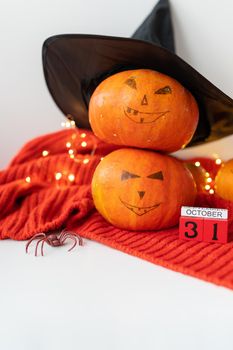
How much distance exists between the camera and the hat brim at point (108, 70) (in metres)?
0.73

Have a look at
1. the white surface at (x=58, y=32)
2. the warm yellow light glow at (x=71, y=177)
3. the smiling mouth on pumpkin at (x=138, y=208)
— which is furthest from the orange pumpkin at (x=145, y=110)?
the white surface at (x=58, y=32)

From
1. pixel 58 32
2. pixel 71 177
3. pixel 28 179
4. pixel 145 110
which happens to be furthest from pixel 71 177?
pixel 58 32

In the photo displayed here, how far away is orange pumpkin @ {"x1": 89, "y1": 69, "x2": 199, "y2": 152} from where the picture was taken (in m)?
0.74

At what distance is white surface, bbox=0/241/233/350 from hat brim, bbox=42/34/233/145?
1.25 feet

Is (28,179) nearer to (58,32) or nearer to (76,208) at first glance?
(76,208)

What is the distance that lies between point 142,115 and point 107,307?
372mm

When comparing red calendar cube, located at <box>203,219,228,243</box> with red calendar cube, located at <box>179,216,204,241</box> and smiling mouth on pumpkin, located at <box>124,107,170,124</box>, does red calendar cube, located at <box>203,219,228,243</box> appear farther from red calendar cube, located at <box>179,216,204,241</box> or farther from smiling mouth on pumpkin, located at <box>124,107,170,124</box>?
smiling mouth on pumpkin, located at <box>124,107,170,124</box>

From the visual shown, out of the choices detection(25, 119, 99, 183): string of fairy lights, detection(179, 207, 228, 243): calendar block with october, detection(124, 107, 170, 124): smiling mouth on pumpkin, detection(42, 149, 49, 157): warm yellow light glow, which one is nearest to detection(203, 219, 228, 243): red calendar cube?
detection(179, 207, 228, 243): calendar block with october

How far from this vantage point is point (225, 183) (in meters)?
0.87

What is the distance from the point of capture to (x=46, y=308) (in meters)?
0.53

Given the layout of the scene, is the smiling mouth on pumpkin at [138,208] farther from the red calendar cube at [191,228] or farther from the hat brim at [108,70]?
the hat brim at [108,70]

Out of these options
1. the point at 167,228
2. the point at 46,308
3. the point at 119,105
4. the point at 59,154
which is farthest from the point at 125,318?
the point at 59,154

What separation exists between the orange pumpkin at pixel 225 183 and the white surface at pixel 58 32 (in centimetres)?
23

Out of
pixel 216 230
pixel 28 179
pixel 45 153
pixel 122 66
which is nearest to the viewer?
pixel 216 230
